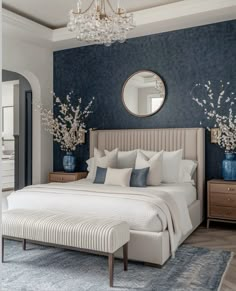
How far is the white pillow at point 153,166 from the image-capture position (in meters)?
3.98

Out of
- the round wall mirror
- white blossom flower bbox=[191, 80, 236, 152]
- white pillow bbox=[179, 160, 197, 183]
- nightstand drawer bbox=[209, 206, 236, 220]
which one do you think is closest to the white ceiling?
the round wall mirror

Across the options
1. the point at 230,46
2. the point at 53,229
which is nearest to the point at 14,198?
the point at 53,229

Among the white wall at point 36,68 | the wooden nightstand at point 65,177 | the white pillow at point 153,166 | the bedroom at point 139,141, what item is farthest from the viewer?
the wooden nightstand at point 65,177

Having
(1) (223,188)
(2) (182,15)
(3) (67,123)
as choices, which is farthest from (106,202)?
(3) (67,123)

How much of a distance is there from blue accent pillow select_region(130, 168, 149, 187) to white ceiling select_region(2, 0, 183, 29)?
2.38 metres

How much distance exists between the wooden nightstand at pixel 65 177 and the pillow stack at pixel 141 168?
0.48 m

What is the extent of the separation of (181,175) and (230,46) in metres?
2.00

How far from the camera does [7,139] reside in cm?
853

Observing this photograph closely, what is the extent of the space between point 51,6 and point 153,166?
2.72m

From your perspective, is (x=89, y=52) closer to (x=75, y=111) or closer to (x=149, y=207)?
(x=75, y=111)

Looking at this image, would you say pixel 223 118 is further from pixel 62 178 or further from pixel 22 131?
pixel 22 131

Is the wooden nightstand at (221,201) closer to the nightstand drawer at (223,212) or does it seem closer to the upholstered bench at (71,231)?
the nightstand drawer at (223,212)

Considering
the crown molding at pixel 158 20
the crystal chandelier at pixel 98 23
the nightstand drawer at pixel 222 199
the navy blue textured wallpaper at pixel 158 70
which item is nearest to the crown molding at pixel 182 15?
the crown molding at pixel 158 20

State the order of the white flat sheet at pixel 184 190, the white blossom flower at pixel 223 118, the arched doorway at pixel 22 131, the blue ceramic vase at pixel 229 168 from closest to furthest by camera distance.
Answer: the white flat sheet at pixel 184 190, the blue ceramic vase at pixel 229 168, the white blossom flower at pixel 223 118, the arched doorway at pixel 22 131
